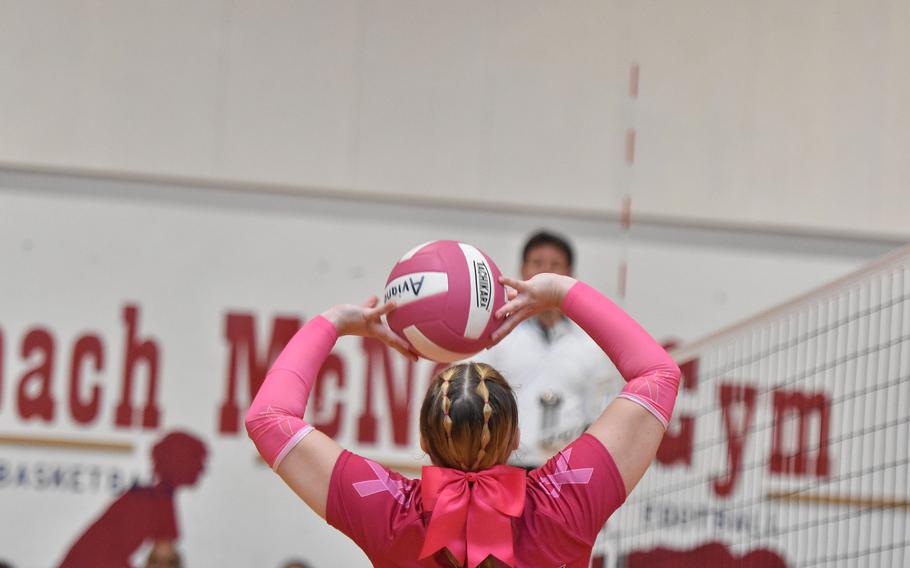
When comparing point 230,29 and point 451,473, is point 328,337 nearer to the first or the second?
point 451,473

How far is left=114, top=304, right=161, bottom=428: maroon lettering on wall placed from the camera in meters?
6.63

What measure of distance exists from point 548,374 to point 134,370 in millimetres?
3178

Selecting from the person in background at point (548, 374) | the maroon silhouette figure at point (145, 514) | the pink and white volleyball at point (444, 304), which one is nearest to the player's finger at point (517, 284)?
the pink and white volleyball at point (444, 304)

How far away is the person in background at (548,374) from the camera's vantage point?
4.25 metres

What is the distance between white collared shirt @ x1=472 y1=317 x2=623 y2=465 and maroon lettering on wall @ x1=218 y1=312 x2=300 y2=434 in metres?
2.64

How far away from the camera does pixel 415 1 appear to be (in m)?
7.29

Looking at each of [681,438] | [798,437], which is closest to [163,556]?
[681,438]

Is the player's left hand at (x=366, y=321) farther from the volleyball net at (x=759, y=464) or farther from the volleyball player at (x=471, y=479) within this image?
the volleyball net at (x=759, y=464)

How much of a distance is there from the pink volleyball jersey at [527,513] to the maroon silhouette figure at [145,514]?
4883mm

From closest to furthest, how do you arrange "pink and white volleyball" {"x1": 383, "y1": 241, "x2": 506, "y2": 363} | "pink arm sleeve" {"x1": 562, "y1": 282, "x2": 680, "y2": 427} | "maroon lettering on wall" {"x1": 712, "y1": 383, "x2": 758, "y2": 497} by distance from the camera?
"pink arm sleeve" {"x1": 562, "y1": 282, "x2": 680, "y2": 427}, "pink and white volleyball" {"x1": 383, "y1": 241, "x2": 506, "y2": 363}, "maroon lettering on wall" {"x1": 712, "y1": 383, "x2": 758, "y2": 497}

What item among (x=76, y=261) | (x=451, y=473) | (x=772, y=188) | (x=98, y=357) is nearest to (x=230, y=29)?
(x=76, y=261)

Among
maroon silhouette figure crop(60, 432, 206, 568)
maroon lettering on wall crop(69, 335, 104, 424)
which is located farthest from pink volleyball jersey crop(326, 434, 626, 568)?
maroon lettering on wall crop(69, 335, 104, 424)

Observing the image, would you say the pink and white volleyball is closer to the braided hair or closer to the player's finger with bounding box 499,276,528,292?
the player's finger with bounding box 499,276,528,292

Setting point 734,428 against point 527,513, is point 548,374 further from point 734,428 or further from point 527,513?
point 734,428
